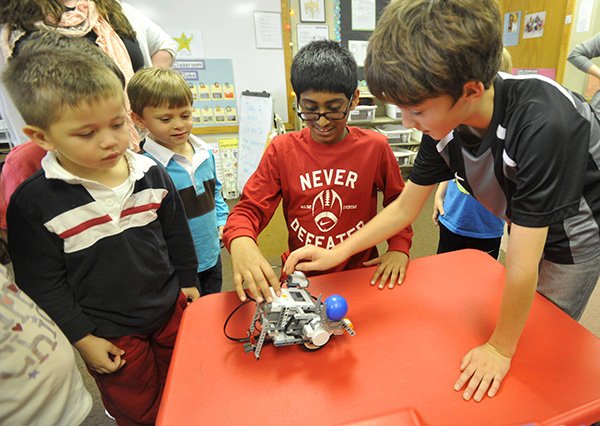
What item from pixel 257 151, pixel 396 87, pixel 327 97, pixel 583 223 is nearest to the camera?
pixel 396 87

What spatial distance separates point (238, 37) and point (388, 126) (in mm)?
1779

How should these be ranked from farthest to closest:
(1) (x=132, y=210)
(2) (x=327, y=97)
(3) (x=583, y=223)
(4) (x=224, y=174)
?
(4) (x=224, y=174)
(2) (x=327, y=97)
(1) (x=132, y=210)
(3) (x=583, y=223)

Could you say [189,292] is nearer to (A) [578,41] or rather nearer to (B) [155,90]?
(B) [155,90]

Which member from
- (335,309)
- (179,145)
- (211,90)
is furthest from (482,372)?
(211,90)

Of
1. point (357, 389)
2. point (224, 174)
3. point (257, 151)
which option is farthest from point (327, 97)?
point (224, 174)

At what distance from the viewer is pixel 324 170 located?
1.09m

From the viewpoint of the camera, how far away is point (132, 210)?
906 millimetres

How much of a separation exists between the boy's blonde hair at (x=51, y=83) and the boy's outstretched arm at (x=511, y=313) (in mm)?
887

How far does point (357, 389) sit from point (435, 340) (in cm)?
20

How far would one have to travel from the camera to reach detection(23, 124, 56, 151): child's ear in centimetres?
78

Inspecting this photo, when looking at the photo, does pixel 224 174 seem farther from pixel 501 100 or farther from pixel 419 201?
pixel 501 100

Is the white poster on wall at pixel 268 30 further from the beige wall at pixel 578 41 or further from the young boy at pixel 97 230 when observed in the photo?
the young boy at pixel 97 230

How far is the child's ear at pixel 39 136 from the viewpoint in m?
0.78

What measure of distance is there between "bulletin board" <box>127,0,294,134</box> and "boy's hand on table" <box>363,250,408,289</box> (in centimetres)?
298
